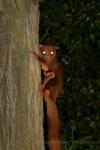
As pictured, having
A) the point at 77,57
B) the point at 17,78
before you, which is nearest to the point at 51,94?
the point at 17,78

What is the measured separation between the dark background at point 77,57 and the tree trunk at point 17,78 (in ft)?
12.0

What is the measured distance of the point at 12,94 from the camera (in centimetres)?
368

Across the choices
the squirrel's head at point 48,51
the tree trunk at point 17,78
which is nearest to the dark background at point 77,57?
the squirrel's head at point 48,51

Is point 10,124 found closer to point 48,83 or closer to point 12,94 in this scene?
point 12,94

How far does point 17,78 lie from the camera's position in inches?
145

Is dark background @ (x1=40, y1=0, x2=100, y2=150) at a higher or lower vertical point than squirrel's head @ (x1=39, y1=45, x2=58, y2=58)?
lower

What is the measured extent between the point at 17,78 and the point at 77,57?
4312 mm

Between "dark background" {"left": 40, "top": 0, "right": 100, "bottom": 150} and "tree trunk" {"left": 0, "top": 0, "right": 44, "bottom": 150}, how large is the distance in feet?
12.0

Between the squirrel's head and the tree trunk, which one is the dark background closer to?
the squirrel's head

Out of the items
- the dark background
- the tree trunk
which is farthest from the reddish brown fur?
the dark background

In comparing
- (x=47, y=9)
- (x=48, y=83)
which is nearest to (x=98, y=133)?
(x=47, y=9)

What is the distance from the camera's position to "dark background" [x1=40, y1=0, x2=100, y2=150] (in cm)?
762

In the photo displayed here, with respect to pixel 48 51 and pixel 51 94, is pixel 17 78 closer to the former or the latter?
pixel 51 94

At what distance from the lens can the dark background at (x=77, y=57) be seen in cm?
762
